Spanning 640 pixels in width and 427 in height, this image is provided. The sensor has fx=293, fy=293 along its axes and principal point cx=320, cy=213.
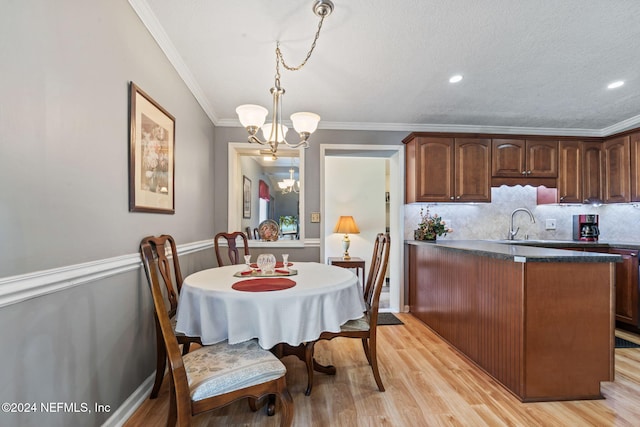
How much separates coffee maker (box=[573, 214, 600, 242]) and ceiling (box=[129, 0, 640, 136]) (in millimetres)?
1210

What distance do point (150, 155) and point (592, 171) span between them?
188 inches

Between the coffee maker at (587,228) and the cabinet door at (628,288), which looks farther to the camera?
the coffee maker at (587,228)

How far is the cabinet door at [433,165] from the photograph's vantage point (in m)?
3.44

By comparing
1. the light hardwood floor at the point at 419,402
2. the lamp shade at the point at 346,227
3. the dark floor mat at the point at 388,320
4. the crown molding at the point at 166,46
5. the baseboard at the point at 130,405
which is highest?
the crown molding at the point at 166,46

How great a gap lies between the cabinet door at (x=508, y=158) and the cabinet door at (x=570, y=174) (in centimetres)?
52

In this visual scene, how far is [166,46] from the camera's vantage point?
81.0 inches

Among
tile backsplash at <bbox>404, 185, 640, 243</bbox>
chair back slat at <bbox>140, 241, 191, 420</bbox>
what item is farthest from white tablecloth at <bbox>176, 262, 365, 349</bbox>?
tile backsplash at <bbox>404, 185, 640, 243</bbox>

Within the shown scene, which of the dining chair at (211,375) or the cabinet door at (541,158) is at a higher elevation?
the cabinet door at (541,158)

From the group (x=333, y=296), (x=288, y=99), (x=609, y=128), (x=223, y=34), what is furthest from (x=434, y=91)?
(x=609, y=128)

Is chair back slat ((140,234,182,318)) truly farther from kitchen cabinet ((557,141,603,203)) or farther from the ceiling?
kitchen cabinet ((557,141,603,203))

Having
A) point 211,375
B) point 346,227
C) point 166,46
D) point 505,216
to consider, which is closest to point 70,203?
point 211,375

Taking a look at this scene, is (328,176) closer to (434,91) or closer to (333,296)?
(434,91)

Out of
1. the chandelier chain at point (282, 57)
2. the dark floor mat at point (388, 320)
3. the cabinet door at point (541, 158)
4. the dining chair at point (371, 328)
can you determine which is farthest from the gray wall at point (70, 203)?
the cabinet door at point (541, 158)

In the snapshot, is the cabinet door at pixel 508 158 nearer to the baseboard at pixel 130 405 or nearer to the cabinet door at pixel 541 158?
the cabinet door at pixel 541 158
